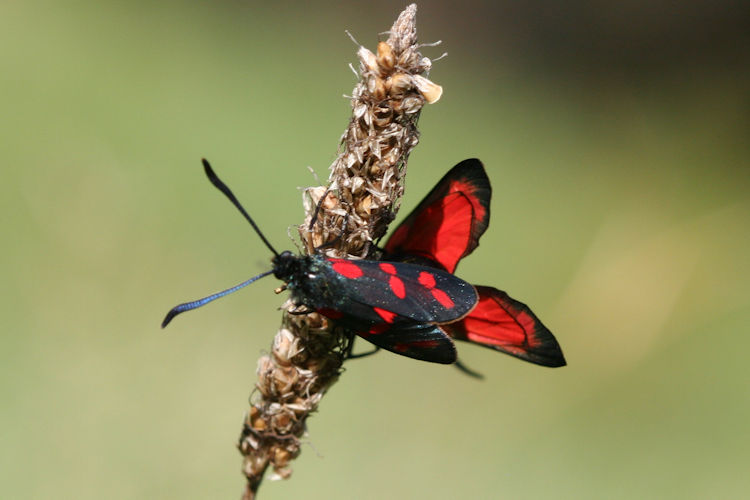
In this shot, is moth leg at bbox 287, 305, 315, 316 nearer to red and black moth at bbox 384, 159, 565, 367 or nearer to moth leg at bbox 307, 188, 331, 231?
moth leg at bbox 307, 188, 331, 231

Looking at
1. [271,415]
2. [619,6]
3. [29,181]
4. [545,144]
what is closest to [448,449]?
[271,415]

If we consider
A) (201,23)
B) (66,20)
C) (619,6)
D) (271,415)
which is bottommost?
(271,415)

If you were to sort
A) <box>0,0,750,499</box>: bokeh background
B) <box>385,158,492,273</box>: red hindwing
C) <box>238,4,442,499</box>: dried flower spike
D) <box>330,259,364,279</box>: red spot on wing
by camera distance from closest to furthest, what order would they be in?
<box>238,4,442,499</box>: dried flower spike, <box>330,259,364,279</box>: red spot on wing, <box>385,158,492,273</box>: red hindwing, <box>0,0,750,499</box>: bokeh background

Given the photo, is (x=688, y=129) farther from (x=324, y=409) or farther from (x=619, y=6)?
(x=324, y=409)

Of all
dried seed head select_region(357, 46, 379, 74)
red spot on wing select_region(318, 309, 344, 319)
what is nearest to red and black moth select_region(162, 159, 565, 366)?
red spot on wing select_region(318, 309, 344, 319)

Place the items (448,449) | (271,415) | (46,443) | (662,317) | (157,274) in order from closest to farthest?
(271,415) < (46,443) < (448,449) < (157,274) < (662,317)

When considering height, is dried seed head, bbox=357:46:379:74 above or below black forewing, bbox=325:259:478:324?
above

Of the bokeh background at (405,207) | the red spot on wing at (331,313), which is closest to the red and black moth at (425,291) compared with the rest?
the red spot on wing at (331,313)

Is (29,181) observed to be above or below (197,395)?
above
